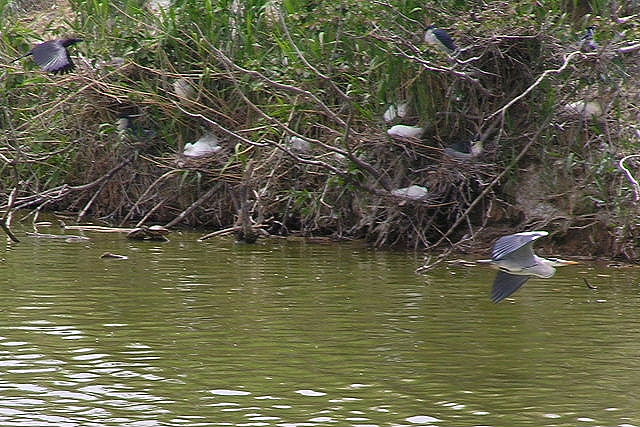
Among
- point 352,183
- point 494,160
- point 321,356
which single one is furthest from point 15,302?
point 494,160

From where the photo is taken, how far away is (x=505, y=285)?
764 cm

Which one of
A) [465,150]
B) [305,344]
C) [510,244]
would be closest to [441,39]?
[465,150]

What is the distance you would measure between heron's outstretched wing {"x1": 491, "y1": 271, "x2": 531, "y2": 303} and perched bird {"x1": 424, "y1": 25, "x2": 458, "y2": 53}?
3.24 meters

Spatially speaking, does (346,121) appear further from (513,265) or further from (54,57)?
(513,265)

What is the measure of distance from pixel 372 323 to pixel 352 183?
365cm

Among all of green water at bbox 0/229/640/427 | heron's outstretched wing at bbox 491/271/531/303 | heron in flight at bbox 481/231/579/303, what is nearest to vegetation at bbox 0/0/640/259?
green water at bbox 0/229/640/427

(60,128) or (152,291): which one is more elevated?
(60,128)

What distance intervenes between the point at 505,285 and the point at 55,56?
602cm

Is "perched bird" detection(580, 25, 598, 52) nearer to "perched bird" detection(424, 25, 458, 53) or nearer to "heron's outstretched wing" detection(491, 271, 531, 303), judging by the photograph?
"perched bird" detection(424, 25, 458, 53)

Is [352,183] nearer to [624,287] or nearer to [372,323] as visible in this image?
[624,287]

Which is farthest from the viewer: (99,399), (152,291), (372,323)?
(152,291)

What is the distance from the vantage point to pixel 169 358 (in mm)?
6605

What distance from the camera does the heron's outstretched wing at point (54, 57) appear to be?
467 inches

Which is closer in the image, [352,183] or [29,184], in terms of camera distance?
[352,183]
